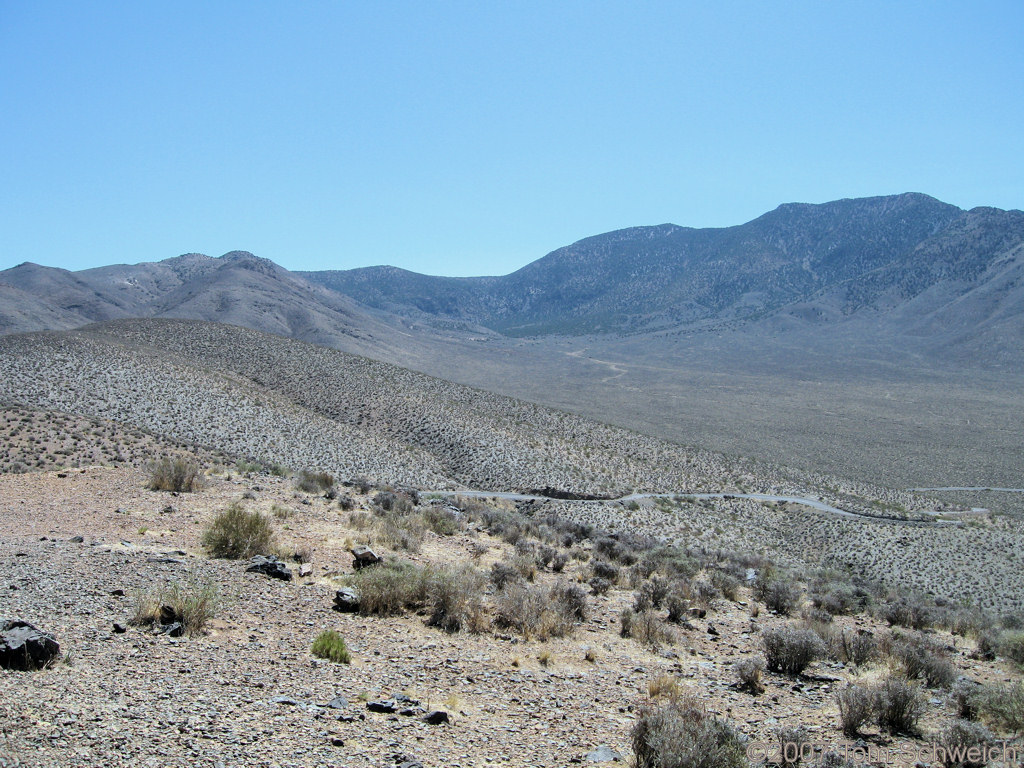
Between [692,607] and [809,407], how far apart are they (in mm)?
72168

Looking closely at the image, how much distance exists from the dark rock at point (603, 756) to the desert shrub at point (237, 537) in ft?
25.1

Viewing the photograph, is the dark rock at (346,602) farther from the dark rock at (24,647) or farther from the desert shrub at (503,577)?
the dark rock at (24,647)

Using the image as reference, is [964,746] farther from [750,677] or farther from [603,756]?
[603,756]

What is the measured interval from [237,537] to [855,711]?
32.3ft

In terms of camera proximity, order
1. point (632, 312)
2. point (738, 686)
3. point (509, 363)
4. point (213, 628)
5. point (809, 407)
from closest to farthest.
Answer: point (213, 628) → point (738, 686) → point (809, 407) → point (509, 363) → point (632, 312)

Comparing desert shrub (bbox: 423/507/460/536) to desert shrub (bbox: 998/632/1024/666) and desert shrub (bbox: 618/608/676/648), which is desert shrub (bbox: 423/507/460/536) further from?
desert shrub (bbox: 998/632/1024/666)

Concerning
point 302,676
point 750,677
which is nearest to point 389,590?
point 302,676

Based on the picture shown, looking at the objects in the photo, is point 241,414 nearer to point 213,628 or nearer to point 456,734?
point 213,628

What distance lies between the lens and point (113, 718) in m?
5.79

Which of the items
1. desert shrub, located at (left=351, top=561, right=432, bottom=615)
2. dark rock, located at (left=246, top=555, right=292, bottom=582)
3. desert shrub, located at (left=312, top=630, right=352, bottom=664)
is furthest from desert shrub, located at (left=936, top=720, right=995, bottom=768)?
dark rock, located at (left=246, top=555, right=292, bottom=582)

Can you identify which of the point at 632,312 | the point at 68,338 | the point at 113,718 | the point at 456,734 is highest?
the point at 632,312

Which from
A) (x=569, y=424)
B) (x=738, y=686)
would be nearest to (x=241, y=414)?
(x=569, y=424)

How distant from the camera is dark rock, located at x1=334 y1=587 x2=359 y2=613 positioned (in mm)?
10188

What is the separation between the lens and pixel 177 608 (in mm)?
8352
